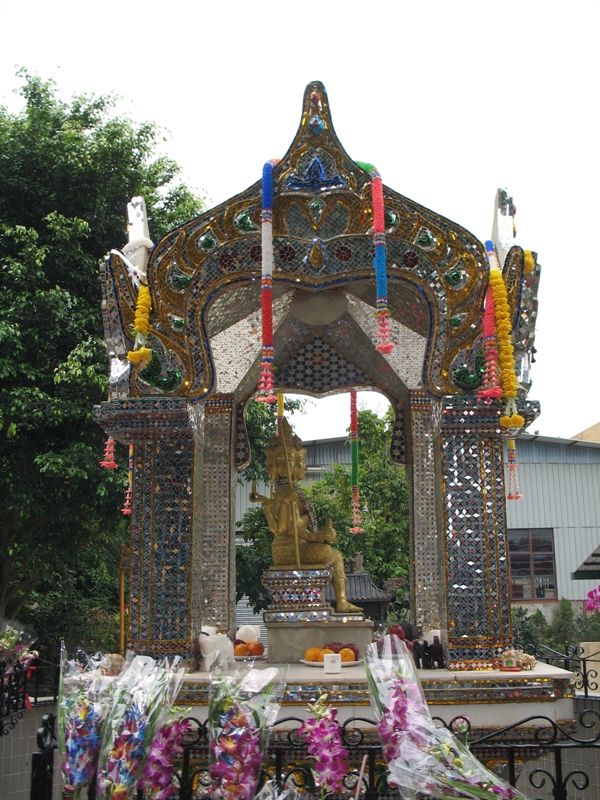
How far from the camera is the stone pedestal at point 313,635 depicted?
782 cm

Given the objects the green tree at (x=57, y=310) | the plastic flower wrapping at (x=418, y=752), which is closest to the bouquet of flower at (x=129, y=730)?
the plastic flower wrapping at (x=418, y=752)

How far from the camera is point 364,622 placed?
7.85 m

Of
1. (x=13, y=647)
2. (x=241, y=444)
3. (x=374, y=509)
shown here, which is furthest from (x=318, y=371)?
(x=374, y=509)

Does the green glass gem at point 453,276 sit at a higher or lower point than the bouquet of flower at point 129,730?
higher

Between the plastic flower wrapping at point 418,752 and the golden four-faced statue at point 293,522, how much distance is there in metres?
4.02

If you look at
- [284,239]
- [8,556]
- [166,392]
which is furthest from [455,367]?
[8,556]

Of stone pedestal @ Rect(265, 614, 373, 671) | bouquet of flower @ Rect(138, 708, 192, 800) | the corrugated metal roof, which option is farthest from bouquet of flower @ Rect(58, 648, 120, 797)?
the corrugated metal roof

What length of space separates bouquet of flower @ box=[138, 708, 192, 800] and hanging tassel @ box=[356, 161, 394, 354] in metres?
2.98

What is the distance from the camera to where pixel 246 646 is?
8305 millimetres

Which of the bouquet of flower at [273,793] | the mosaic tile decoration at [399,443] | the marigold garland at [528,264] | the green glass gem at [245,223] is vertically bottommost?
the bouquet of flower at [273,793]

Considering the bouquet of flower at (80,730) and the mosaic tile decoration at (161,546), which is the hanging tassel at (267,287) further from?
the bouquet of flower at (80,730)

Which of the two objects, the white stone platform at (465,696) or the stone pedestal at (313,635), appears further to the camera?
the stone pedestal at (313,635)

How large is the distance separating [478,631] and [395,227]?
10.8ft

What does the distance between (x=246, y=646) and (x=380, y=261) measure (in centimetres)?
407
